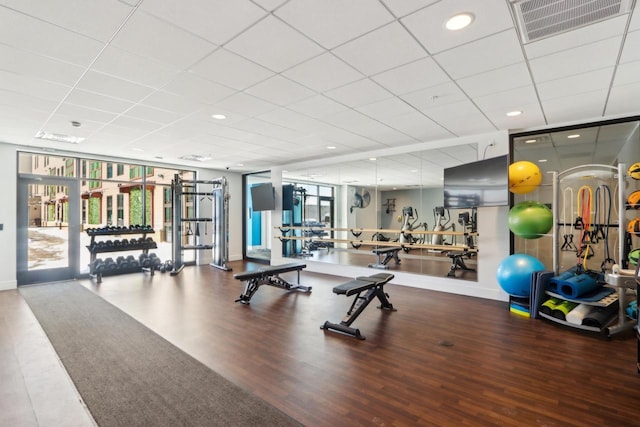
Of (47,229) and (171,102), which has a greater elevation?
(171,102)

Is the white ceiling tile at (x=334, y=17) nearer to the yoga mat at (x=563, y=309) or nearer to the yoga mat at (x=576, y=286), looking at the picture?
the yoga mat at (x=576, y=286)

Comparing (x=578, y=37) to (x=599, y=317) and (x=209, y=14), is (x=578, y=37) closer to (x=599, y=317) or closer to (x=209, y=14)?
(x=209, y=14)

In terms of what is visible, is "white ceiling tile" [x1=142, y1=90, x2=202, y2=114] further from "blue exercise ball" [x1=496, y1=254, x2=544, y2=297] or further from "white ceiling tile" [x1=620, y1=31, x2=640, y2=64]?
"blue exercise ball" [x1=496, y1=254, x2=544, y2=297]

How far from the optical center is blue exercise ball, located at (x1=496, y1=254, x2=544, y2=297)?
14.0 ft

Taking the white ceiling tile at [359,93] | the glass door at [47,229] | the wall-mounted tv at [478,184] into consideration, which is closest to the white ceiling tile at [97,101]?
the white ceiling tile at [359,93]

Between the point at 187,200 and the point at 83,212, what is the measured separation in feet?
7.85


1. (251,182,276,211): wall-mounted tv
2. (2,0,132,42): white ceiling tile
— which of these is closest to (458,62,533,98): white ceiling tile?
(2,0,132,42): white ceiling tile

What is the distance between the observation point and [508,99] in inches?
147

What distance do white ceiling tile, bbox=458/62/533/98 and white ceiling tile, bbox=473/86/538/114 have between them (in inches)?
4.8

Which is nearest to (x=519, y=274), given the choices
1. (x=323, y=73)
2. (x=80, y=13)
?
(x=323, y=73)

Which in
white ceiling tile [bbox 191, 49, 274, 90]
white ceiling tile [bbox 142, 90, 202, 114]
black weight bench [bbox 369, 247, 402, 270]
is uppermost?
white ceiling tile [bbox 191, 49, 274, 90]

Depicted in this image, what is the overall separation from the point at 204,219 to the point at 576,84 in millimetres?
7613

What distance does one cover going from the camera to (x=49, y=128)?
4867 mm

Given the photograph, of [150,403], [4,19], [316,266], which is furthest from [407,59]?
[316,266]
